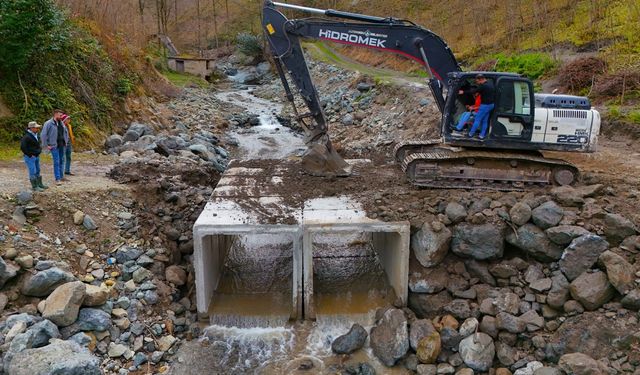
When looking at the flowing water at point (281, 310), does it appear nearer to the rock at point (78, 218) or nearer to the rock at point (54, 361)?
the rock at point (54, 361)

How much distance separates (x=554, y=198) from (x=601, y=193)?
0.98 m

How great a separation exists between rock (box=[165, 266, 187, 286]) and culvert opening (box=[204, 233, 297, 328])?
0.57 meters

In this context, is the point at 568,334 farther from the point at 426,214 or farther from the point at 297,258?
the point at 297,258

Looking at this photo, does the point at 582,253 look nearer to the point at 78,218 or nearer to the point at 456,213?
the point at 456,213

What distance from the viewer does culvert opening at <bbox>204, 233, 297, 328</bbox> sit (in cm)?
1027

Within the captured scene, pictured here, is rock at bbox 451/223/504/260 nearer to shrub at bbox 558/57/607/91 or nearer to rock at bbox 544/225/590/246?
rock at bbox 544/225/590/246

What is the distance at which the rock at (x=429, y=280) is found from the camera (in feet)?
32.8

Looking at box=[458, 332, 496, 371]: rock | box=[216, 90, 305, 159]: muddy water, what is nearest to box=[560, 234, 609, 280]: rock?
box=[458, 332, 496, 371]: rock

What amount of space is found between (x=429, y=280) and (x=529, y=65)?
14709 mm

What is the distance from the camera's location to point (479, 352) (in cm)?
860

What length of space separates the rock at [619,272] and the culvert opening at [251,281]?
568 cm

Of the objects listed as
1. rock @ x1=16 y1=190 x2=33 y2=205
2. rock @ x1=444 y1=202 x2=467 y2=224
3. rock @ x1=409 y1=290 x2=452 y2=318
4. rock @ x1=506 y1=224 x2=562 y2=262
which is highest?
rock @ x1=16 y1=190 x2=33 y2=205

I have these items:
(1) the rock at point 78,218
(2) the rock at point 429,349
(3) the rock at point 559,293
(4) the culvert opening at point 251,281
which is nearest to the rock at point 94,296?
(1) the rock at point 78,218

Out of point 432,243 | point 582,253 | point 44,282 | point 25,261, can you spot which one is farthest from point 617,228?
point 25,261
